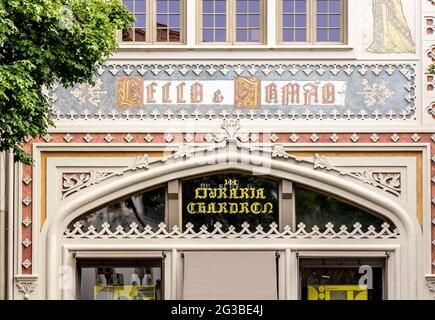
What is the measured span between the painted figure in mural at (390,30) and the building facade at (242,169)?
0.03 metres

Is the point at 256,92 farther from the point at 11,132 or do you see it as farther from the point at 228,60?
the point at 11,132

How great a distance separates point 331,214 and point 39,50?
764 centimetres

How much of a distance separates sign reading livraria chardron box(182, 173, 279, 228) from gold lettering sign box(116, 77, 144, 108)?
6.17 feet

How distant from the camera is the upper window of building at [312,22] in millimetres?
26047

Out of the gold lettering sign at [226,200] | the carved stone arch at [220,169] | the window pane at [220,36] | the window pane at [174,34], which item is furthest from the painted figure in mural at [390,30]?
the window pane at [174,34]

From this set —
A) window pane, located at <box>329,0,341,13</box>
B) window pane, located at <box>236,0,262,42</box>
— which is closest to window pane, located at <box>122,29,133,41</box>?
window pane, located at <box>236,0,262,42</box>

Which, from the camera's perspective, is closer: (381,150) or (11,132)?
(11,132)

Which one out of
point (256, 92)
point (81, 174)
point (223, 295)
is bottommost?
point (223, 295)

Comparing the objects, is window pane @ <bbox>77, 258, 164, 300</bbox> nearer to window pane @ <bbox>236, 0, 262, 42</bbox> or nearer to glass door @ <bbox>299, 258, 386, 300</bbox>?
glass door @ <bbox>299, 258, 386, 300</bbox>

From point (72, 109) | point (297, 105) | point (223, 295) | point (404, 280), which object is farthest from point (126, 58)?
point (404, 280)

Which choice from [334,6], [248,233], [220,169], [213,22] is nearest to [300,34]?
[334,6]

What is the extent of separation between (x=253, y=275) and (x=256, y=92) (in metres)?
3.63

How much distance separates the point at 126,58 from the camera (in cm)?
2580

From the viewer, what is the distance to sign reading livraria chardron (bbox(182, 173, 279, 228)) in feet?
84.3
